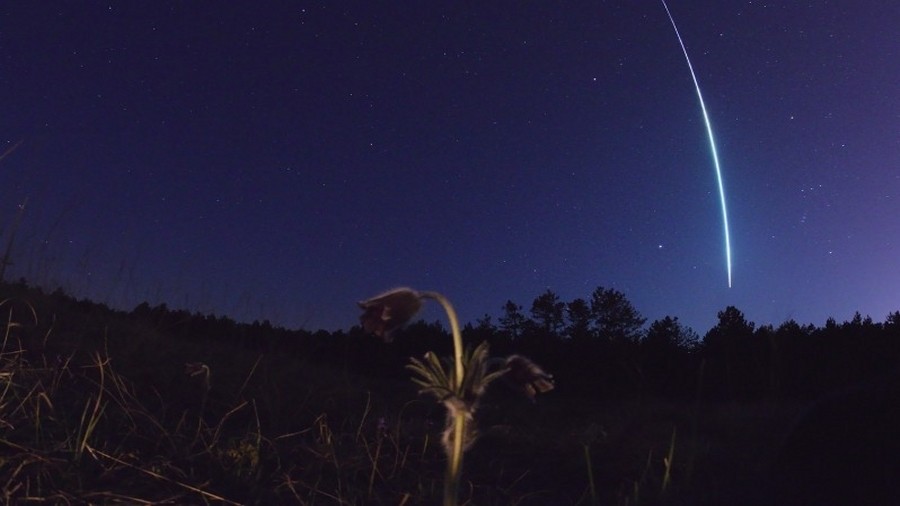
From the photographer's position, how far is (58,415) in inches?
114

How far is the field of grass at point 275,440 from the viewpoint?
2512 millimetres

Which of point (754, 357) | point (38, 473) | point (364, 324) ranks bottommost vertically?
point (38, 473)

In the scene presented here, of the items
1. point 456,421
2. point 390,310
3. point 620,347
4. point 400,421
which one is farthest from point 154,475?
point 620,347

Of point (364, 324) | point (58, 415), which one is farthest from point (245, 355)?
point (364, 324)

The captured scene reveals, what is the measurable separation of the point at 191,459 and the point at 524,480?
1491mm

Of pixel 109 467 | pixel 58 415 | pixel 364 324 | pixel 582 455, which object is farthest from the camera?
pixel 582 455

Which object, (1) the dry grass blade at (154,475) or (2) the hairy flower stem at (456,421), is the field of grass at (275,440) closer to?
(1) the dry grass blade at (154,475)

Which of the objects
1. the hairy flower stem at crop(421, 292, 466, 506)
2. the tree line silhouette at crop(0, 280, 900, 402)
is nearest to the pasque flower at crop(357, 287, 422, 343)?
the hairy flower stem at crop(421, 292, 466, 506)

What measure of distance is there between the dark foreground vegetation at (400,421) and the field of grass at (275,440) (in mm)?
14

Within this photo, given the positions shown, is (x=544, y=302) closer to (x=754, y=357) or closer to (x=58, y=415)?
(x=754, y=357)

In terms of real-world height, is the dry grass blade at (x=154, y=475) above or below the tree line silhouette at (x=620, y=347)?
below

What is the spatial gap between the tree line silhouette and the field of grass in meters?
0.99

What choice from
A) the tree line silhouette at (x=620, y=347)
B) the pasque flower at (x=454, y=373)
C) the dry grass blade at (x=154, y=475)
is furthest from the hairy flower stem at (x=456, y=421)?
the tree line silhouette at (x=620, y=347)

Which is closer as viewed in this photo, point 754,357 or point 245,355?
point 245,355
